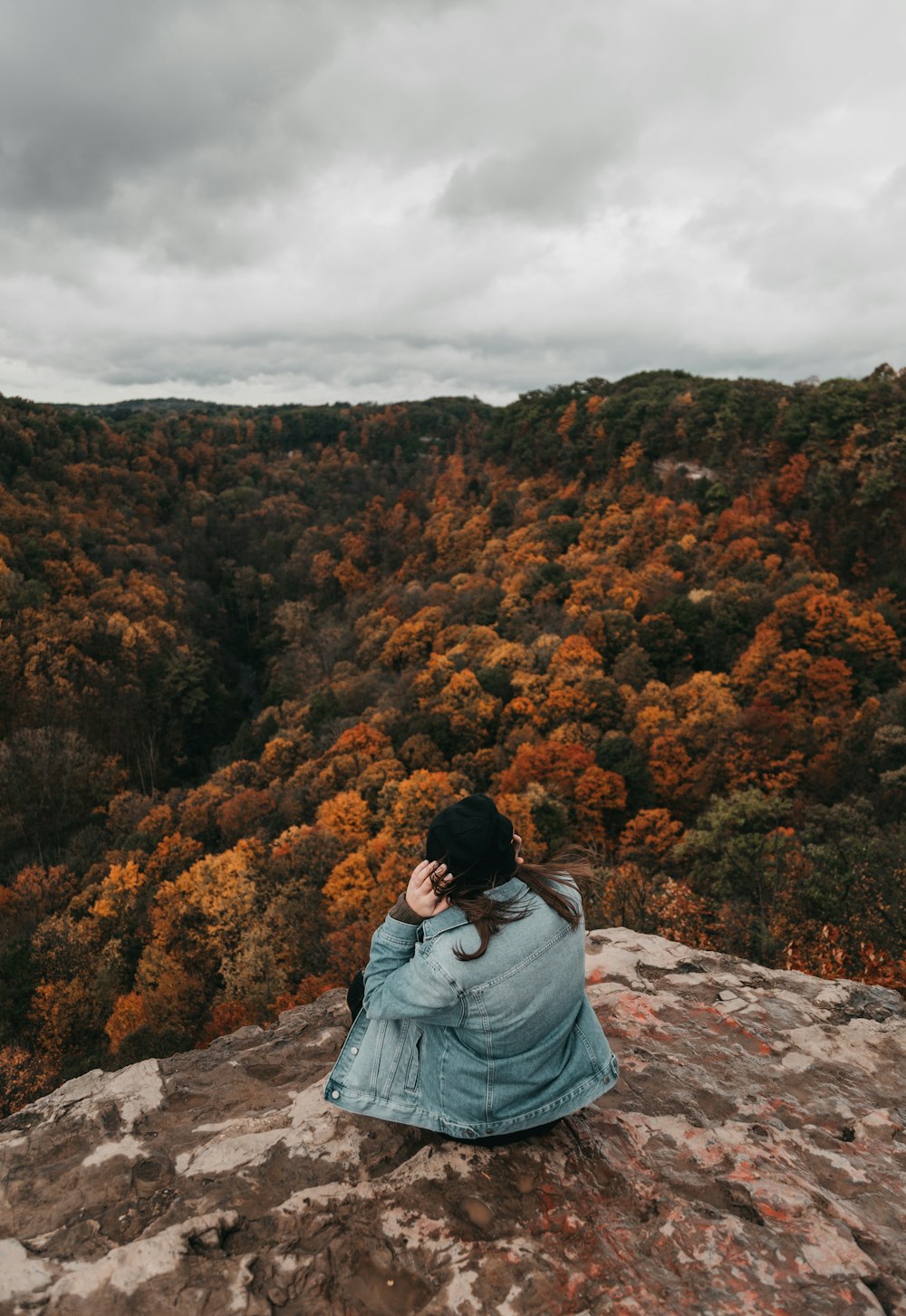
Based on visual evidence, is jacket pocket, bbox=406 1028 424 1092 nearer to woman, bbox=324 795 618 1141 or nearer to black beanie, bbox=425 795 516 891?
woman, bbox=324 795 618 1141

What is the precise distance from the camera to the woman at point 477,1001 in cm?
332

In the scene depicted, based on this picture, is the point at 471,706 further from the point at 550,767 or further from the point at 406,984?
the point at 406,984

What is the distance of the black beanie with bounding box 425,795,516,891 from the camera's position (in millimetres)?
3301

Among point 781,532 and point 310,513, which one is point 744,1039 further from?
point 310,513

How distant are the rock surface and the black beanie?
6.23 feet

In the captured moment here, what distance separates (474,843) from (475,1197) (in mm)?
2110

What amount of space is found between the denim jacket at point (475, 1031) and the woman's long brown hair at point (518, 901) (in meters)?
0.03

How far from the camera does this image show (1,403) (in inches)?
3511

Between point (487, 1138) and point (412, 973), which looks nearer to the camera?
point (412, 973)

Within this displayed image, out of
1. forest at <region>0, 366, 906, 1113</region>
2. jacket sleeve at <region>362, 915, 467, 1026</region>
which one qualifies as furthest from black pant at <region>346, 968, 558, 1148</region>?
forest at <region>0, 366, 906, 1113</region>

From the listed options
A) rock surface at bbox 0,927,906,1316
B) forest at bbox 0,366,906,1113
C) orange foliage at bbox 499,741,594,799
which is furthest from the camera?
orange foliage at bbox 499,741,594,799

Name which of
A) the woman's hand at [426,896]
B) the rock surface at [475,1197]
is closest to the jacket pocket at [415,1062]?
the rock surface at [475,1197]

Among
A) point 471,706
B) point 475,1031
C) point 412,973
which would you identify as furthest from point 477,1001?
point 471,706

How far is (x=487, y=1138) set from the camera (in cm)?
373
